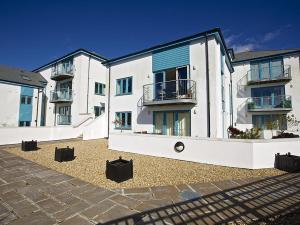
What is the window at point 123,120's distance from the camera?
1532 centimetres

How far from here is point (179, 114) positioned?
1277 cm

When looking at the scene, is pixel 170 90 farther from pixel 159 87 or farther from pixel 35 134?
pixel 35 134

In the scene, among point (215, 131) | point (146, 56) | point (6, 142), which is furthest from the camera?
point (146, 56)

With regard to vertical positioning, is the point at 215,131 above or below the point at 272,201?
above

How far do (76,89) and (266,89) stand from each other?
2140cm

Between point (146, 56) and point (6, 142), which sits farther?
point (146, 56)

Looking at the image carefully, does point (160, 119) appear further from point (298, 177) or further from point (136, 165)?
point (298, 177)

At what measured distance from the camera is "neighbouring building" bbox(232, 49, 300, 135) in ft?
56.0

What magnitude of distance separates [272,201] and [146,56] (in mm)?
12892

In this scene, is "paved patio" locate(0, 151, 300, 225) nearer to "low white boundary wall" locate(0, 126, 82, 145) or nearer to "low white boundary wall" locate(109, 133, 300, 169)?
"low white boundary wall" locate(109, 133, 300, 169)

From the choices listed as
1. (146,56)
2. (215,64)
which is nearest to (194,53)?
(215,64)

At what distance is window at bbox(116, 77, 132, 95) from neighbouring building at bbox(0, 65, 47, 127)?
15265 mm


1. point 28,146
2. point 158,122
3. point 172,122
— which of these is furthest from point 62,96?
point 172,122

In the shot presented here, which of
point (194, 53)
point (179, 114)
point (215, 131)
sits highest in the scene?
point (194, 53)
